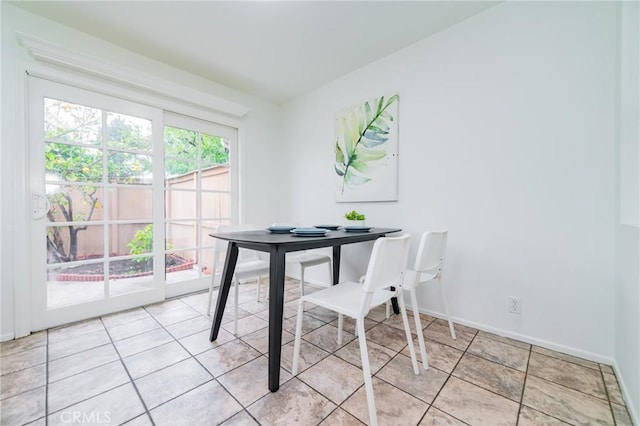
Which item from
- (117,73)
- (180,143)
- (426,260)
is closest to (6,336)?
(180,143)

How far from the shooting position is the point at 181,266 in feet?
9.05

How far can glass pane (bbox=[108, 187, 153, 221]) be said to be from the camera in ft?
7.48

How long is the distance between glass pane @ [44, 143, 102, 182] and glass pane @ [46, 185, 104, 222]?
0.08 m

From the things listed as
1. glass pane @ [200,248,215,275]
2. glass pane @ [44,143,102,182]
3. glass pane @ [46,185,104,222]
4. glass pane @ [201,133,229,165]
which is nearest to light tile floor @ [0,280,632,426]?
glass pane @ [46,185,104,222]

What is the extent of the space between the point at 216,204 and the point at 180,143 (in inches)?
30.6

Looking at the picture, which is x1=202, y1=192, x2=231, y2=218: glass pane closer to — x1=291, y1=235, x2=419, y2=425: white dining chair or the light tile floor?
the light tile floor

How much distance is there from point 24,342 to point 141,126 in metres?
1.92

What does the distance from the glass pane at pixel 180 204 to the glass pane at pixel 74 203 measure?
21.6 inches

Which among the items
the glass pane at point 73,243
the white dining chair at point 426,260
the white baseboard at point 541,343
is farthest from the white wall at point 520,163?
the glass pane at point 73,243

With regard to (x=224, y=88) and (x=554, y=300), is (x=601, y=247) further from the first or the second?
(x=224, y=88)

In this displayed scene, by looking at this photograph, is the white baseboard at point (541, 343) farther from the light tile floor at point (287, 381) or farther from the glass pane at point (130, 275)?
the glass pane at point (130, 275)

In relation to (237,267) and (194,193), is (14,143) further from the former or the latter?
(237,267)

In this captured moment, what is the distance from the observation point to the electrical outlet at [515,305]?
5.75 ft
